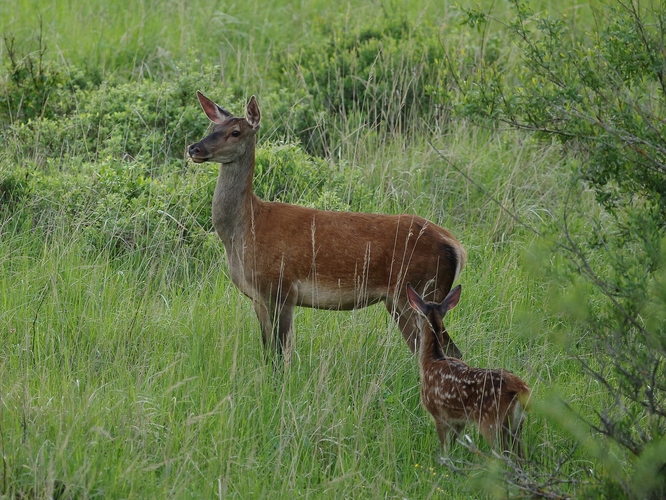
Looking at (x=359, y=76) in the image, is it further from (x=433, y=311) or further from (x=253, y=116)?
(x=433, y=311)

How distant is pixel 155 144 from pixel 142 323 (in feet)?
9.08

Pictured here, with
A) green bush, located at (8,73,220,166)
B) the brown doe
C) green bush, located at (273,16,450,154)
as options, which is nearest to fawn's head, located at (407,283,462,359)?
the brown doe

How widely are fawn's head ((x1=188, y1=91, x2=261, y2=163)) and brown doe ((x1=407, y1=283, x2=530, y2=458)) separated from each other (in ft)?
4.82

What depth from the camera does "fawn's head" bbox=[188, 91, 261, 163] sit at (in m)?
5.98

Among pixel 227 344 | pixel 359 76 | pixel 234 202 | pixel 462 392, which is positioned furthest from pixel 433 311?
pixel 359 76

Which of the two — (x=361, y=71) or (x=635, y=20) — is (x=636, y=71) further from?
(x=361, y=71)

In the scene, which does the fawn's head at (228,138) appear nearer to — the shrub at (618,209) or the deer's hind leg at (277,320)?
the deer's hind leg at (277,320)

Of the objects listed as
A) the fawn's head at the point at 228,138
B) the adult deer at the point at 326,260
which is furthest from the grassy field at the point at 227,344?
the fawn's head at the point at 228,138

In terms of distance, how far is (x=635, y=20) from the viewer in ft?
16.5

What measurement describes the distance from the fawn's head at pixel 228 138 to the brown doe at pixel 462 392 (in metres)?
1.47

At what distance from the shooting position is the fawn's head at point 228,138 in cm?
598

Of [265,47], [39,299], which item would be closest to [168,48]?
[265,47]

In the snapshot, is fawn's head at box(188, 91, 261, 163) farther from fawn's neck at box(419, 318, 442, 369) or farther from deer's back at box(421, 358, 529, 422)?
deer's back at box(421, 358, 529, 422)

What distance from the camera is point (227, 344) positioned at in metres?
5.88
